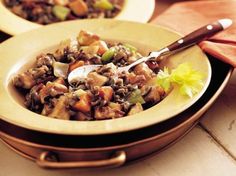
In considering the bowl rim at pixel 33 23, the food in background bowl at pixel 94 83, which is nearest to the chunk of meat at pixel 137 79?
the food in background bowl at pixel 94 83

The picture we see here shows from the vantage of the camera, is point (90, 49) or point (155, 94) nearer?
point (155, 94)

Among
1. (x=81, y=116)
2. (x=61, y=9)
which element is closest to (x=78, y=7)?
(x=61, y=9)

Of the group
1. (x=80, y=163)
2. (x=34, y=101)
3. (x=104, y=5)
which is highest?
(x=80, y=163)

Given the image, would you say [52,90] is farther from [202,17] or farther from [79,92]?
[202,17]

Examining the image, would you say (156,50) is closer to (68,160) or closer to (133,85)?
(133,85)

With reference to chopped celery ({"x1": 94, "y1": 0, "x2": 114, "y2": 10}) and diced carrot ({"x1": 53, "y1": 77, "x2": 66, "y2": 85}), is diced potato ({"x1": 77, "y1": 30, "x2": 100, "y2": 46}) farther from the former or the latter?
chopped celery ({"x1": 94, "y1": 0, "x2": 114, "y2": 10})

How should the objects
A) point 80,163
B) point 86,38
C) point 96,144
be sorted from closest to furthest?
point 80,163 < point 96,144 < point 86,38

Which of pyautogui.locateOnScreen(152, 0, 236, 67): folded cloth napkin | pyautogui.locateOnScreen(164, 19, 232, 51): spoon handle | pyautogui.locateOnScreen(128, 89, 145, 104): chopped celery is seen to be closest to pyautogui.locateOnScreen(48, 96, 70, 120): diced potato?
pyautogui.locateOnScreen(128, 89, 145, 104): chopped celery

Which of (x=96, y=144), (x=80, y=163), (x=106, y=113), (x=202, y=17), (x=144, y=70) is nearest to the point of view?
(x=80, y=163)

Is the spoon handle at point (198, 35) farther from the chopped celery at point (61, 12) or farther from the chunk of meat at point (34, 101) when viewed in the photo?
the chopped celery at point (61, 12)
